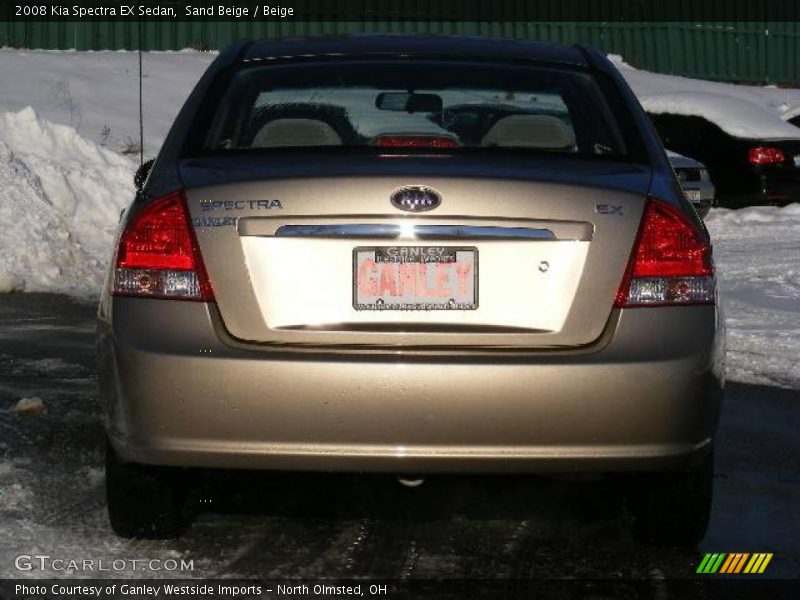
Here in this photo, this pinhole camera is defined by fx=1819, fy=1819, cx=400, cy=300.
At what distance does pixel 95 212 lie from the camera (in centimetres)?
1352

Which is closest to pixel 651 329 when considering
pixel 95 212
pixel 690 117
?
pixel 95 212

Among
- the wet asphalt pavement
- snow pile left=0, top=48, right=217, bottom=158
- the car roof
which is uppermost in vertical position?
the car roof

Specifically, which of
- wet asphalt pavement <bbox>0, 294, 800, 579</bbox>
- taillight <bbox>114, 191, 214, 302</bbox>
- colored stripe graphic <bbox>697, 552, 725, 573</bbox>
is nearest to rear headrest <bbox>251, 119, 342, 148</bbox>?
taillight <bbox>114, 191, 214, 302</bbox>

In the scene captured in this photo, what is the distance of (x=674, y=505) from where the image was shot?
195 inches

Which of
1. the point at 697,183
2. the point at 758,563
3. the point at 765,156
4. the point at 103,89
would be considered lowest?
the point at 103,89

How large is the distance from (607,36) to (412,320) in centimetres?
3183

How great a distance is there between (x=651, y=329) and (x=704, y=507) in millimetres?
700

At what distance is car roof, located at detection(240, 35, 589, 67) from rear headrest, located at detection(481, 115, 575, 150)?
275 millimetres

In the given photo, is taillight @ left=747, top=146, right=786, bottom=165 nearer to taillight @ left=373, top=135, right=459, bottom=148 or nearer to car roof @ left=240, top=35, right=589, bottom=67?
car roof @ left=240, top=35, right=589, bottom=67

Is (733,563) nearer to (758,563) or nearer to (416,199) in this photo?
(758,563)

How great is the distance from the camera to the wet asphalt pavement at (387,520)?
4.87 m

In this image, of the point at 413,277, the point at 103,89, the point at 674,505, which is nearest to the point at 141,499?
the point at 413,277

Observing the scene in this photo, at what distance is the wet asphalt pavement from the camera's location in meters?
4.87

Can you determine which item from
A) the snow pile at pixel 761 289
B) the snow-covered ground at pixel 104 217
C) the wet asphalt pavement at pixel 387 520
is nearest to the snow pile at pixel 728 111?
the snow-covered ground at pixel 104 217
